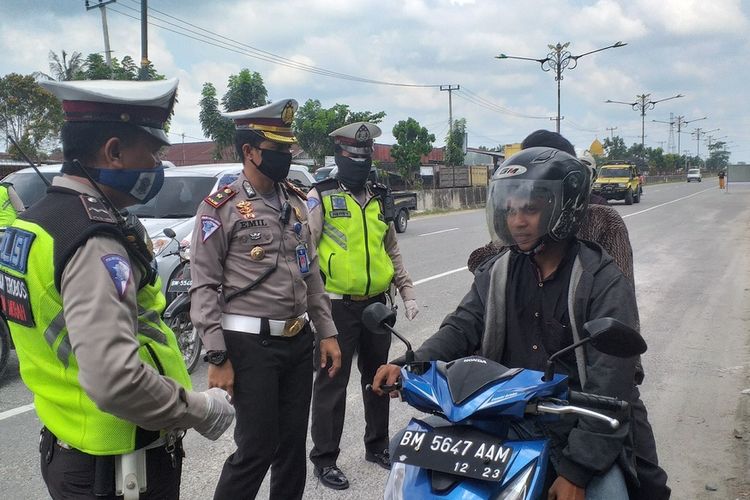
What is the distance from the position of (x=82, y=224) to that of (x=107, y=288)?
0.18 meters

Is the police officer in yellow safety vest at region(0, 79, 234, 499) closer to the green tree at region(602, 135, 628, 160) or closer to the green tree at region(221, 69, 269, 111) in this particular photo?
the green tree at region(221, 69, 269, 111)

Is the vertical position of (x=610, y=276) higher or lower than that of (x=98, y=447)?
higher

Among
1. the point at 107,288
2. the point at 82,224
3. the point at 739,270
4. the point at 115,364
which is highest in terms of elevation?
the point at 82,224

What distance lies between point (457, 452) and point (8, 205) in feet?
19.1

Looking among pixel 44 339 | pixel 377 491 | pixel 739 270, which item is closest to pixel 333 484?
pixel 377 491

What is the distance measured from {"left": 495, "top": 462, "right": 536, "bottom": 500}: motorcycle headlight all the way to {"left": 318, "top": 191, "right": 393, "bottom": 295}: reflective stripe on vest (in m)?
2.25

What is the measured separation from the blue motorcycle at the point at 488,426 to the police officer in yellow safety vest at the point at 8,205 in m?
5.30

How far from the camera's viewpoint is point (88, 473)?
→ 1.94 metres

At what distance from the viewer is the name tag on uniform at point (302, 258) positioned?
3.16m

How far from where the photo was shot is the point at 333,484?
13.0 feet

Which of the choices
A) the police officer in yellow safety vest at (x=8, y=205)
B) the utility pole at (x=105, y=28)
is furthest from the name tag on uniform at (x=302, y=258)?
the utility pole at (x=105, y=28)

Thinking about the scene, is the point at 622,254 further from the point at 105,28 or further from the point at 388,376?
the point at 105,28

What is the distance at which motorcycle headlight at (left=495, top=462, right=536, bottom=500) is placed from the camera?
181cm

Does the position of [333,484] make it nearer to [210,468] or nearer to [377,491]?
[377,491]
